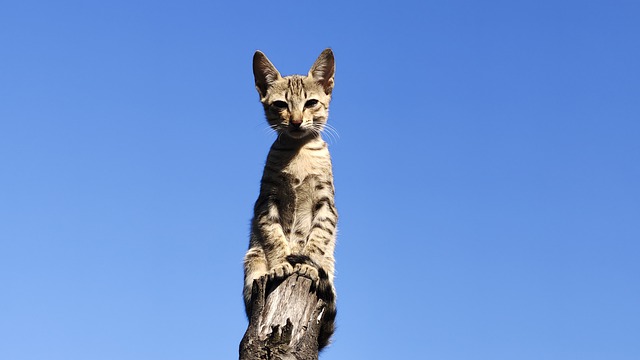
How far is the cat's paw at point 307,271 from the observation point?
661 centimetres

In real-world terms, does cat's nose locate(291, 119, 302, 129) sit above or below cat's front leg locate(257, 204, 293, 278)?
above

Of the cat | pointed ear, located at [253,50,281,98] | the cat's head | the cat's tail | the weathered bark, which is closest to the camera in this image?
the weathered bark

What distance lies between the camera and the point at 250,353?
5.48 meters

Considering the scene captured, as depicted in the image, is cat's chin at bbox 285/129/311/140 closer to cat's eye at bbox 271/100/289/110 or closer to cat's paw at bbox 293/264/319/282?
cat's eye at bbox 271/100/289/110

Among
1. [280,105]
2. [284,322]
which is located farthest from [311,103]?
[284,322]

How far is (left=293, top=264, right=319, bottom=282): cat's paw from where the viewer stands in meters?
6.61

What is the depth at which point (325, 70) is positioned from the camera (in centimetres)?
884

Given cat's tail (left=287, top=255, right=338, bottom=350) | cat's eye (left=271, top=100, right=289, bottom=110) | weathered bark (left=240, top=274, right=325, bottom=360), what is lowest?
weathered bark (left=240, top=274, right=325, bottom=360)

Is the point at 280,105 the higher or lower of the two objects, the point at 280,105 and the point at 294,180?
the higher

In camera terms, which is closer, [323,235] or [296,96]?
[323,235]

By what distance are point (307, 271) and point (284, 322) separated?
3.85 ft

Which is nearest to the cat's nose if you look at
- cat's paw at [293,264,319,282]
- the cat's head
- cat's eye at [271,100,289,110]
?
the cat's head

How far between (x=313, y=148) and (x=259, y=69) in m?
1.13

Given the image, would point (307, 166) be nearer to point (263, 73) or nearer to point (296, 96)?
point (296, 96)
